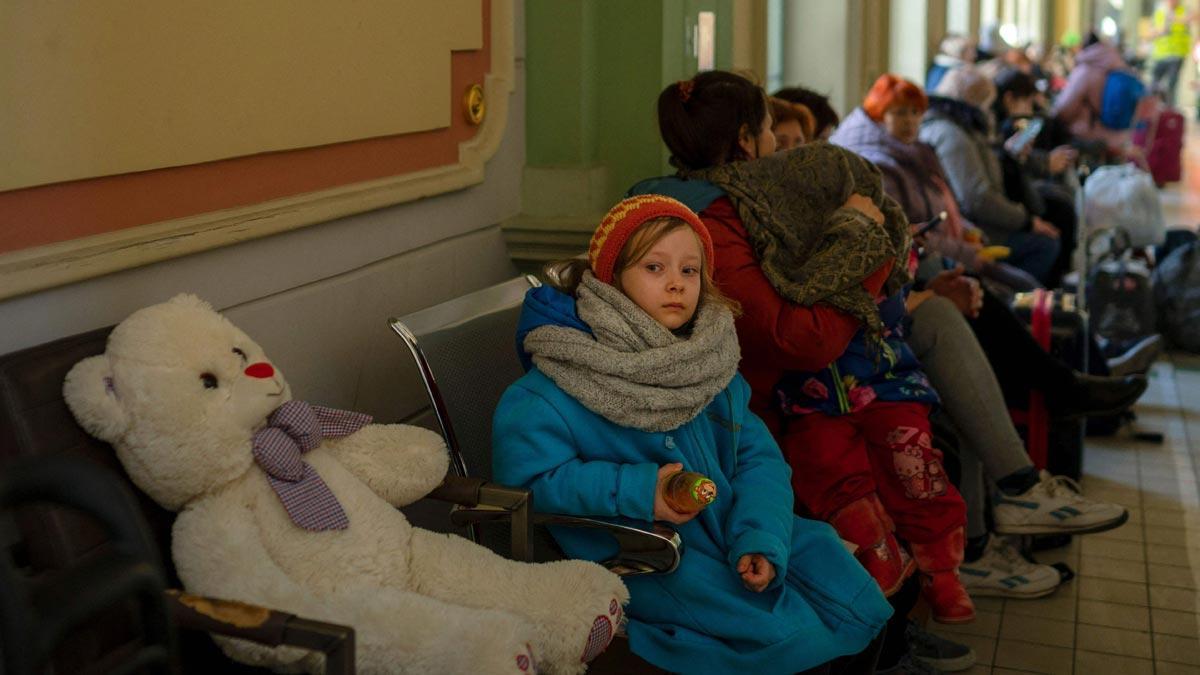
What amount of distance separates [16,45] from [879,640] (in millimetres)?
1600

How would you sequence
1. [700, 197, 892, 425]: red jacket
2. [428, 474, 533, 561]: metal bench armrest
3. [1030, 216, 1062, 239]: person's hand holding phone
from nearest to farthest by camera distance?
[428, 474, 533, 561]: metal bench armrest → [700, 197, 892, 425]: red jacket → [1030, 216, 1062, 239]: person's hand holding phone

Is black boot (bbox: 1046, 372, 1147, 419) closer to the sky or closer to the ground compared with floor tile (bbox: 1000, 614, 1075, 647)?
closer to the sky

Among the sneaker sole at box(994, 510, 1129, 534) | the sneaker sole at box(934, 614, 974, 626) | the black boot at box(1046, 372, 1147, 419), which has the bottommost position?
Result: the sneaker sole at box(934, 614, 974, 626)

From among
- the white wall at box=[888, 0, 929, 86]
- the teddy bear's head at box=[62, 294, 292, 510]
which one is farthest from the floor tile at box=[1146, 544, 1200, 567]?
the white wall at box=[888, 0, 929, 86]

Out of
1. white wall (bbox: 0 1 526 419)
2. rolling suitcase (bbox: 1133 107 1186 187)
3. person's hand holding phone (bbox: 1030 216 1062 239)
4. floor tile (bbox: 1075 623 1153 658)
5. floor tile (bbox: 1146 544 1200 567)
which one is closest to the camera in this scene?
white wall (bbox: 0 1 526 419)

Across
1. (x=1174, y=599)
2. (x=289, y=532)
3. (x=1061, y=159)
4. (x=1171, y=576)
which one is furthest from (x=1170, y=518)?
(x=1061, y=159)

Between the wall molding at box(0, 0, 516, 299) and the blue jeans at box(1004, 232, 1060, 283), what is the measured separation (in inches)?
131

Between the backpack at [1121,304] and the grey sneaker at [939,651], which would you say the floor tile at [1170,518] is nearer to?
the grey sneaker at [939,651]

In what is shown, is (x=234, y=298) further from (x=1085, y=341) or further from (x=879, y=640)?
(x=1085, y=341)

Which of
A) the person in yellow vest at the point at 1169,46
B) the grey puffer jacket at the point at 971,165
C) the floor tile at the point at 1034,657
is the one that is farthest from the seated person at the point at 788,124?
the person in yellow vest at the point at 1169,46

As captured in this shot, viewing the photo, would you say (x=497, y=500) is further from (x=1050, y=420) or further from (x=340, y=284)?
(x=1050, y=420)

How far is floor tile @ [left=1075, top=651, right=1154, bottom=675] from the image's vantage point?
9.68 ft

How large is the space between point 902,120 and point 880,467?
1.90 m

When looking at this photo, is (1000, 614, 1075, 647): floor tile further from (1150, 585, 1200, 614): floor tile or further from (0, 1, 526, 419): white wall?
(0, 1, 526, 419): white wall
